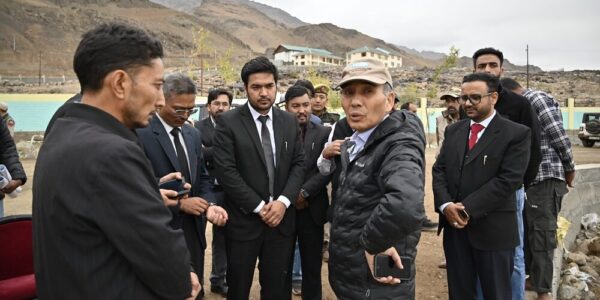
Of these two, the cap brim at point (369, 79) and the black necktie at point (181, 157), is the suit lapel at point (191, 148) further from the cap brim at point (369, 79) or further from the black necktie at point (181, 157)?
the cap brim at point (369, 79)

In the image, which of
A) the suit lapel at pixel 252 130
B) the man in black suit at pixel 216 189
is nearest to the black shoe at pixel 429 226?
the man in black suit at pixel 216 189

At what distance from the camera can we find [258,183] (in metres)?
2.96

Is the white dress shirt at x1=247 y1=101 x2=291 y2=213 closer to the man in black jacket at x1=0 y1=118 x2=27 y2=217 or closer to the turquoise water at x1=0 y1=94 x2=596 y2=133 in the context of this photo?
the man in black jacket at x1=0 y1=118 x2=27 y2=217

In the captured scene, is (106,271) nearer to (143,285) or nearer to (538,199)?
(143,285)

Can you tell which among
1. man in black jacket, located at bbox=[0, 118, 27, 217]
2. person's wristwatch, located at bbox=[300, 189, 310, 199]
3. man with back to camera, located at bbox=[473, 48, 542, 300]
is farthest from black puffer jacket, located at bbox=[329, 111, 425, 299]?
man in black jacket, located at bbox=[0, 118, 27, 217]

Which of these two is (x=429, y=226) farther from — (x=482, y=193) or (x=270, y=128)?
(x=270, y=128)

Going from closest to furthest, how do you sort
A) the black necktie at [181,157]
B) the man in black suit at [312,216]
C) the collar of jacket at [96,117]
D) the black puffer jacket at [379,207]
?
1. the collar of jacket at [96,117]
2. the black puffer jacket at [379,207]
3. the black necktie at [181,157]
4. the man in black suit at [312,216]

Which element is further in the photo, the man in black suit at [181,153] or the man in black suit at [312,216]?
the man in black suit at [312,216]

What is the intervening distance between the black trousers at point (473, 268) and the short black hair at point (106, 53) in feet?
8.59

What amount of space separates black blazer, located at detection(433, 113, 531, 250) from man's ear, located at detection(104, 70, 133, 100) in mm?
2409

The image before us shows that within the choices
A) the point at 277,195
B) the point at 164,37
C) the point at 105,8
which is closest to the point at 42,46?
the point at 164,37

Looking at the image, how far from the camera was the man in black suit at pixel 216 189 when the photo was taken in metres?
3.22

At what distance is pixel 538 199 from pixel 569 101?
27.9 metres

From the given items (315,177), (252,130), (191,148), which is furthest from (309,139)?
(191,148)
